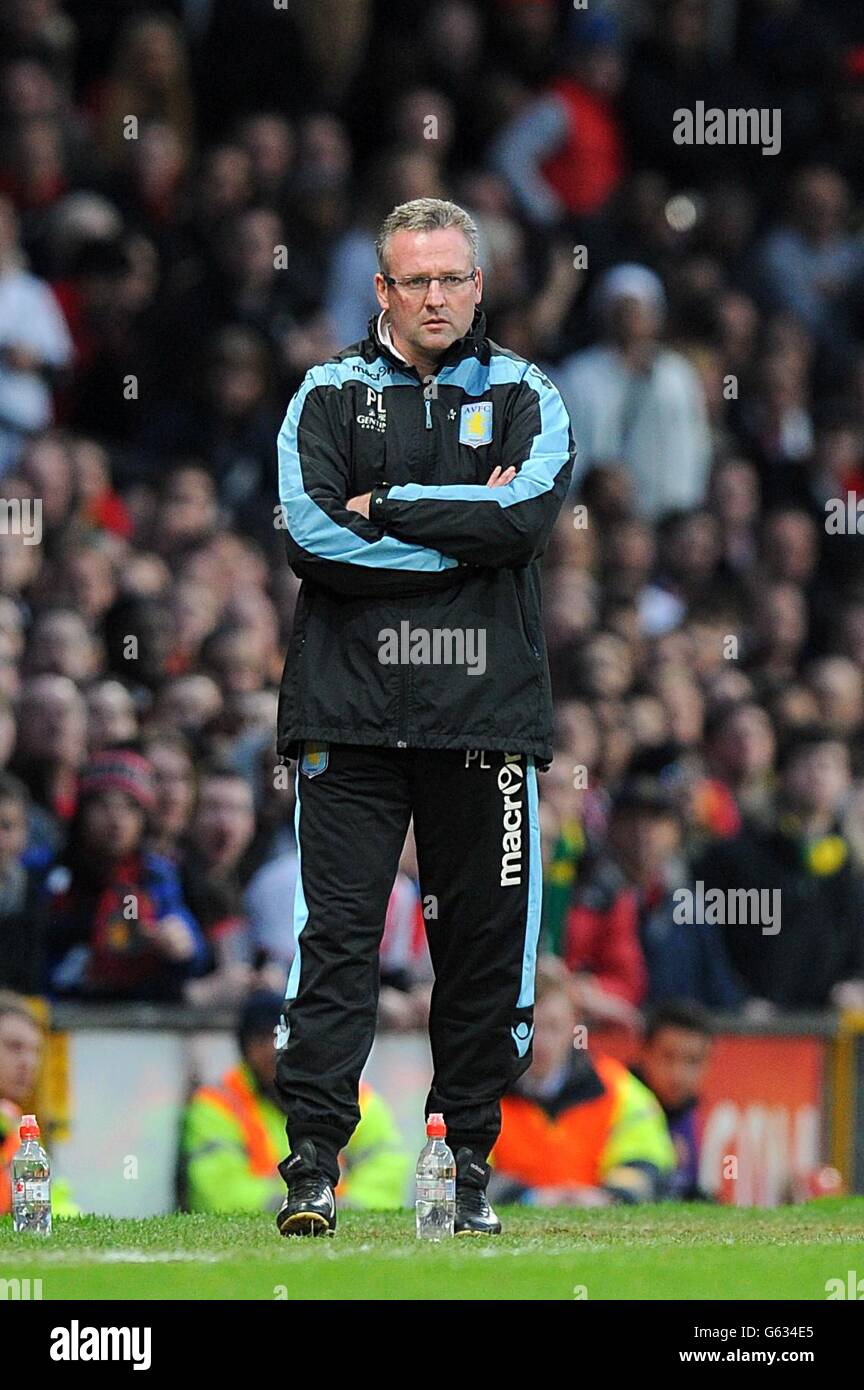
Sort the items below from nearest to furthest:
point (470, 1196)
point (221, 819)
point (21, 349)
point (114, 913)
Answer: point (470, 1196)
point (114, 913)
point (221, 819)
point (21, 349)

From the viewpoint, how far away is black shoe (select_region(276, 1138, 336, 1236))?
595 cm

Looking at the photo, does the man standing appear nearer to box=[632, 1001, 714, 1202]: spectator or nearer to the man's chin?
the man's chin

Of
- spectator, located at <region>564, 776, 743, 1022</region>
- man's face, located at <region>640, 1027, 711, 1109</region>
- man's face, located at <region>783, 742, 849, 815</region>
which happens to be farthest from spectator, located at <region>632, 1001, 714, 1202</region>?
man's face, located at <region>783, 742, 849, 815</region>

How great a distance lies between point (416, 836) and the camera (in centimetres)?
619

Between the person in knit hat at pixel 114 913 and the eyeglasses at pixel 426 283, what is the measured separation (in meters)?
3.86

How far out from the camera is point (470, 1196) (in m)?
6.19

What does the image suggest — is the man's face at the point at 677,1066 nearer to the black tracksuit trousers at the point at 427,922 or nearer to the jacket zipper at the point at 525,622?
the black tracksuit trousers at the point at 427,922

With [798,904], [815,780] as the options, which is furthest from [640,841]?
[815,780]

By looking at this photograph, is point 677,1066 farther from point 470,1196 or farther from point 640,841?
point 470,1196

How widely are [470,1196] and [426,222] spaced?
2.15 m

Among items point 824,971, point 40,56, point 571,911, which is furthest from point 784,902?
point 40,56

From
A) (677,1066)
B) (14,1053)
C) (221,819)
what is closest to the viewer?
(14,1053)

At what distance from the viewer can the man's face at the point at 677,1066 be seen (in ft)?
32.2

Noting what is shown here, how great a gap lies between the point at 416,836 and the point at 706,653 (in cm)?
704
